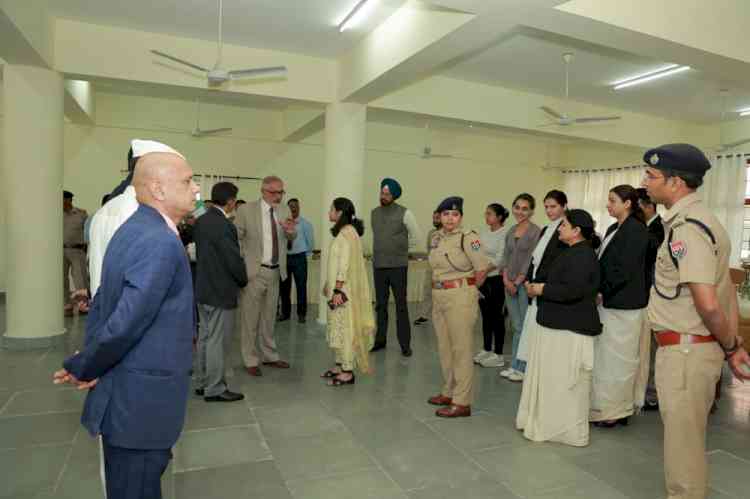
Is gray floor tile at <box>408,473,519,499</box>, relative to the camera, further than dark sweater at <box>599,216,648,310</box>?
No

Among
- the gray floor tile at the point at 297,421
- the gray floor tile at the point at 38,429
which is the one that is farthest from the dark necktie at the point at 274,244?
the gray floor tile at the point at 38,429

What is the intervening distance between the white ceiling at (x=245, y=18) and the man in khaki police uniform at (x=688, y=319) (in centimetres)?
311

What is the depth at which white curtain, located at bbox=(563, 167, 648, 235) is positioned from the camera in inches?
396

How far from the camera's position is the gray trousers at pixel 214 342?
144 inches

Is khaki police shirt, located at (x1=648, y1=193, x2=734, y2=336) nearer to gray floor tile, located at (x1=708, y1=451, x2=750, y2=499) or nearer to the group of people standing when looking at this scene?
the group of people standing

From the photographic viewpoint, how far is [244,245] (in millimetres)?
4273

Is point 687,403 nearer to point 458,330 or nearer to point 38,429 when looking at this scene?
point 458,330

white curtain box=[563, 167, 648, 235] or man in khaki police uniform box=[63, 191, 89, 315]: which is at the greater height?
white curtain box=[563, 167, 648, 235]

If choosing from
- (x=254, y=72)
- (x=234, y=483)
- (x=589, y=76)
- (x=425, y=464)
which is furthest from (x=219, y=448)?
(x=589, y=76)

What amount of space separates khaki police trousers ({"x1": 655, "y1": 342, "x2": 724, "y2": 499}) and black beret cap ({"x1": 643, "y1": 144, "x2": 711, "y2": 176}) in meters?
0.74

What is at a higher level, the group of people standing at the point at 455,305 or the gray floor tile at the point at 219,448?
the group of people standing at the point at 455,305

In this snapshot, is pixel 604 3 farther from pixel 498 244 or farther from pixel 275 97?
pixel 275 97

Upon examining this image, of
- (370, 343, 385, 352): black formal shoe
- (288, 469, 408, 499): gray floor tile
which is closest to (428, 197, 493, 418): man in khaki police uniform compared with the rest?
(288, 469, 408, 499): gray floor tile

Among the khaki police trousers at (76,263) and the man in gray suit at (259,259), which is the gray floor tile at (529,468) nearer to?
the man in gray suit at (259,259)
